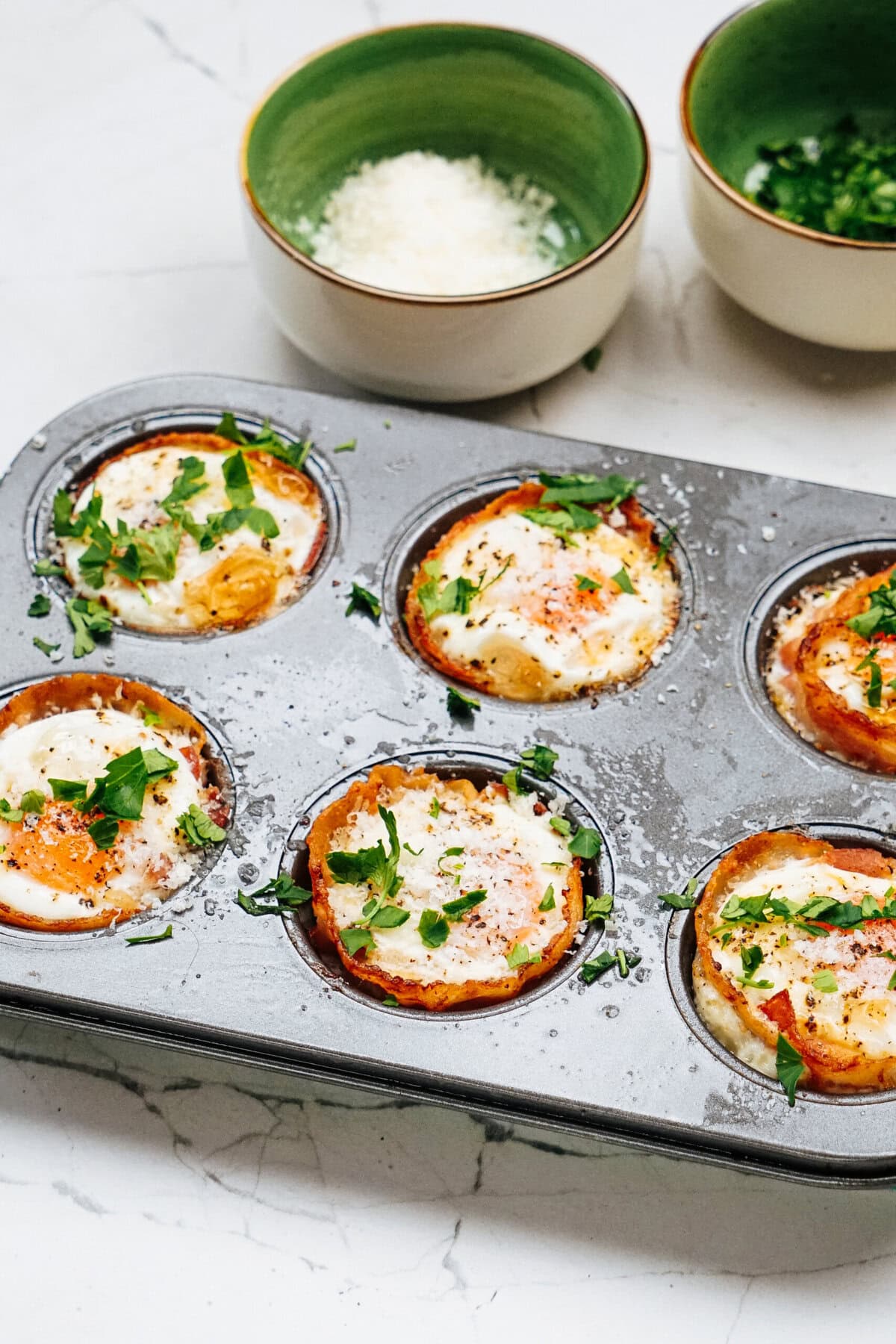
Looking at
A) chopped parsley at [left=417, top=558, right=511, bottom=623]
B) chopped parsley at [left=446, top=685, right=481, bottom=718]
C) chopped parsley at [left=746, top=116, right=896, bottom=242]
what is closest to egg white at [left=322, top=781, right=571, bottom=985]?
chopped parsley at [left=446, top=685, right=481, bottom=718]

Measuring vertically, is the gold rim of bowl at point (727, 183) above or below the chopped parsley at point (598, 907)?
above

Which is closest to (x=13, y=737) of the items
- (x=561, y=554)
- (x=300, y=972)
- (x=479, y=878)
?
(x=300, y=972)

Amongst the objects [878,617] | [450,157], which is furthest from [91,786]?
[450,157]

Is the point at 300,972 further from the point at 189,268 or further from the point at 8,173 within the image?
the point at 8,173

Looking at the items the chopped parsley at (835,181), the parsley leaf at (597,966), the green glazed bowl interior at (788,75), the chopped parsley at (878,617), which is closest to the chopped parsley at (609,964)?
the parsley leaf at (597,966)

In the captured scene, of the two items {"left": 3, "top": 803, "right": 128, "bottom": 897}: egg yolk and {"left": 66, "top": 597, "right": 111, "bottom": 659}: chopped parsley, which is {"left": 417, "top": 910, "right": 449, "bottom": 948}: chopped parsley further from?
{"left": 66, "top": 597, "right": 111, "bottom": 659}: chopped parsley

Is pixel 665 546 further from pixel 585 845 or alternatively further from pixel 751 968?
pixel 751 968

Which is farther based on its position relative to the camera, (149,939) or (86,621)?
(86,621)

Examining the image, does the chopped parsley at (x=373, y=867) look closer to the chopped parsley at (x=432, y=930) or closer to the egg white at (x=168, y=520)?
the chopped parsley at (x=432, y=930)
